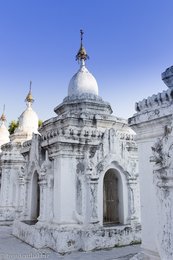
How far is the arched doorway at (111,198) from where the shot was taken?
1004 centimetres

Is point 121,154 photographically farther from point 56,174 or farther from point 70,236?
point 70,236

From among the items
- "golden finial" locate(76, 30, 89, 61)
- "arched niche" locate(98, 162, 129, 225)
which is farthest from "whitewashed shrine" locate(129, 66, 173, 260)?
"golden finial" locate(76, 30, 89, 61)

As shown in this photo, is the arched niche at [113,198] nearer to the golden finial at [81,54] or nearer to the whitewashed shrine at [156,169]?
the whitewashed shrine at [156,169]

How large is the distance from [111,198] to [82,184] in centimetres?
178

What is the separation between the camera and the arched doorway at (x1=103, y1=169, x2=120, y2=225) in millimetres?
10039

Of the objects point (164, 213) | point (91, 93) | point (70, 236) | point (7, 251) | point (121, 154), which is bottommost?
point (7, 251)

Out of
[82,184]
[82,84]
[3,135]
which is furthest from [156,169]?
[3,135]

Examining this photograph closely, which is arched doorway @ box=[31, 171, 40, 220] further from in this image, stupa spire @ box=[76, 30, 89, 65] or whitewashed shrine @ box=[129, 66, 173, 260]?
whitewashed shrine @ box=[129, 66, 173, 260]

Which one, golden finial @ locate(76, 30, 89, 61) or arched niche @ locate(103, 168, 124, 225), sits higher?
golden finial @ locate(76, 30, 89, 61)

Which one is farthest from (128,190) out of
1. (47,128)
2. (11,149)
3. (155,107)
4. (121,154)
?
(11,149)

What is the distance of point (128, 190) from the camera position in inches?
384

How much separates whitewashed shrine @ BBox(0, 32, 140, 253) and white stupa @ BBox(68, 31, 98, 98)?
3.07ft

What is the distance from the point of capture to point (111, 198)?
10.3 m

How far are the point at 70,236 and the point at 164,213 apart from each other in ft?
18.0
